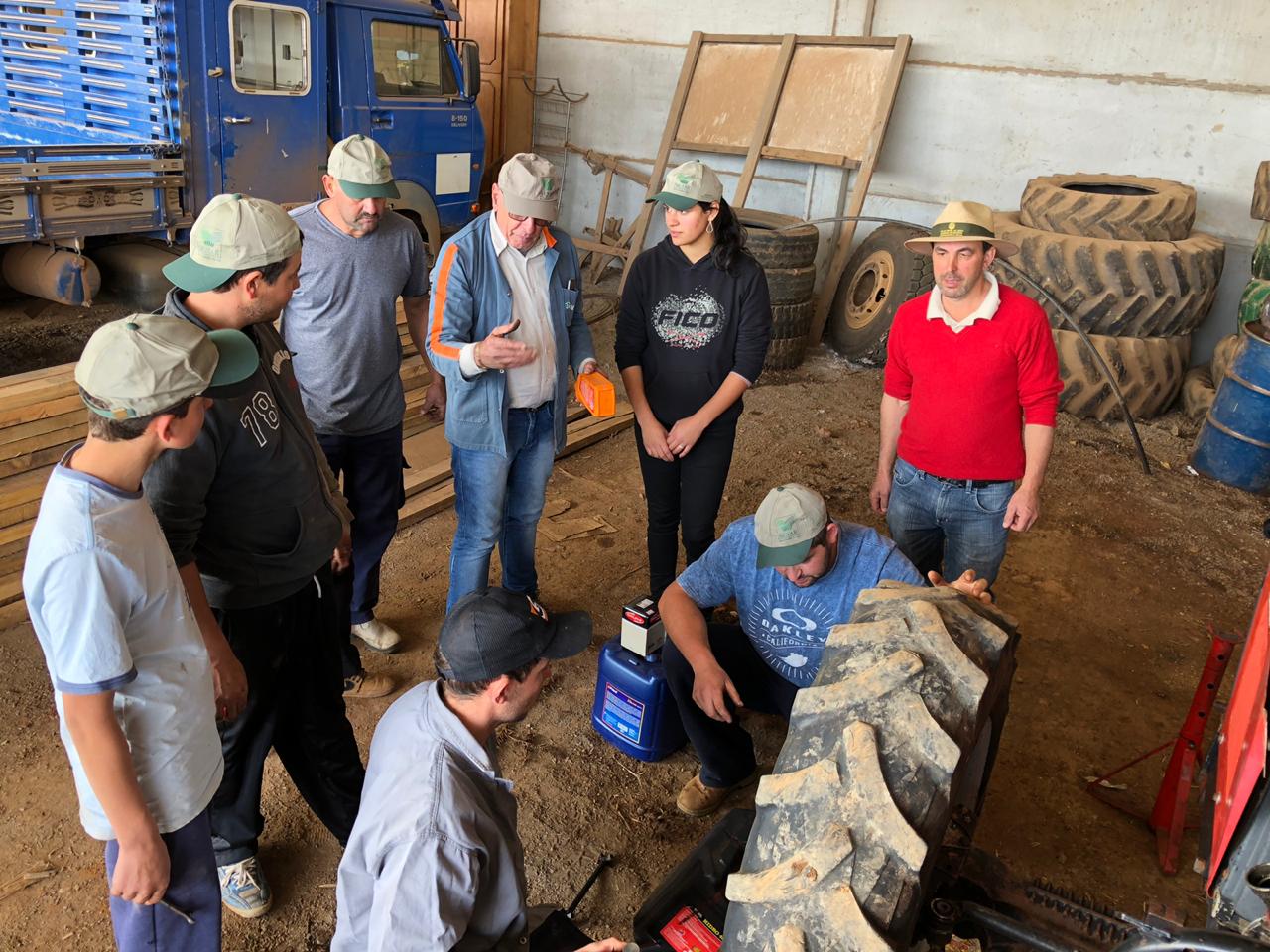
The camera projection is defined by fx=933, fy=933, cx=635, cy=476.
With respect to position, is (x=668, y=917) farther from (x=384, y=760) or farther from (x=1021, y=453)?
(x=1021, y=453)

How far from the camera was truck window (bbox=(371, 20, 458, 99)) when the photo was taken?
22.7ft

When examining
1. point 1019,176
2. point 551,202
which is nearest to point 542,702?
point 551,202

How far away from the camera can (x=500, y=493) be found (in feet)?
11.1

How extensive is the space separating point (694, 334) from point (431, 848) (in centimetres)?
229

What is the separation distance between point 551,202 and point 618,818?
203cm

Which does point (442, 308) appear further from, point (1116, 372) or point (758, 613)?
point (1116, 372)

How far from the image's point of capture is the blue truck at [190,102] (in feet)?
17.0

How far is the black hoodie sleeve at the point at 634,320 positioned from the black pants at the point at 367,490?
2.96ft

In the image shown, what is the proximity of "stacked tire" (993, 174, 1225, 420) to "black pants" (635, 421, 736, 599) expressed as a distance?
4062 mm

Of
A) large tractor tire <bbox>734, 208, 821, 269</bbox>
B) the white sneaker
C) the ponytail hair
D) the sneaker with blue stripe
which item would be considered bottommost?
the sneaker with blue stripe

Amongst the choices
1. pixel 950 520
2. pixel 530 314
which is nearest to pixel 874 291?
pixel 950 520

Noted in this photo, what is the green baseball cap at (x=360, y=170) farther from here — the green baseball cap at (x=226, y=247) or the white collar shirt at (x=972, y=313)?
the white collar shirt at (x=972, y=313)

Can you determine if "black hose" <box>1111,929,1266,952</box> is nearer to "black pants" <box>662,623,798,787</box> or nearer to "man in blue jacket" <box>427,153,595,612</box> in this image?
"black pants" <box>662,623,798,787</box>

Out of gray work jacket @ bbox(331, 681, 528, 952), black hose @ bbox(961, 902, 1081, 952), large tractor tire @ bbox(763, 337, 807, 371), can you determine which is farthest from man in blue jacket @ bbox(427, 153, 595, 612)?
large tractor tire @ bbox(763, 337, 807, 371)
